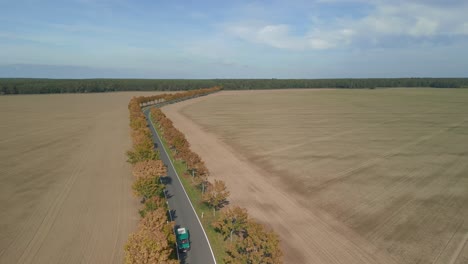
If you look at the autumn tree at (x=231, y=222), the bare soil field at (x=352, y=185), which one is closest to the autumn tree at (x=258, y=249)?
the autumn tree at (x=231, y=222)

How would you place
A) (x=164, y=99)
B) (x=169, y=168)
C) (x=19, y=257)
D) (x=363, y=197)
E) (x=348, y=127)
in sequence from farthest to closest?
1. (x=164, y=99)
2. (x=348, y=127)
3. (x=169, y=168)
4. (x=363, y=197)
5. (x=19, y=257)

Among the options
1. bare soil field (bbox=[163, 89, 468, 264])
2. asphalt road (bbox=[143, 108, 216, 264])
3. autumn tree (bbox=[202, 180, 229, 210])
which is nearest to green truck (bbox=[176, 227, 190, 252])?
asphalt road (bbox=[143, 108, 216, 264])

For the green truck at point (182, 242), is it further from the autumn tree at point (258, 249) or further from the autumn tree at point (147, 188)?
the autumn tree at point (147, 188)

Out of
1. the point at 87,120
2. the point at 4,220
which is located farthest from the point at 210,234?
the point at 87,120

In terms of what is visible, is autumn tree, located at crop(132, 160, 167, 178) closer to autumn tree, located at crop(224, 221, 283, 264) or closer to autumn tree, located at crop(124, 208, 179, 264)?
autumn tree, located at crop(124, 208, 179, 264)

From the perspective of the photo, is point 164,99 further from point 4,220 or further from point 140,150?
point 4,220

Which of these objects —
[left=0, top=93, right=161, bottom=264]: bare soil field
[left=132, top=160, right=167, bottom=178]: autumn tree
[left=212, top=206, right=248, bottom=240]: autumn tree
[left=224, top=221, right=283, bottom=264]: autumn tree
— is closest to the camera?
[left=224, top=221, right=283, bottom=264]: autumn tree

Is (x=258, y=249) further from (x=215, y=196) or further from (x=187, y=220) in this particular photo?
(x=215, y=196)

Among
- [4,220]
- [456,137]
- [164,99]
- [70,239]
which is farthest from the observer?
[164,99]
